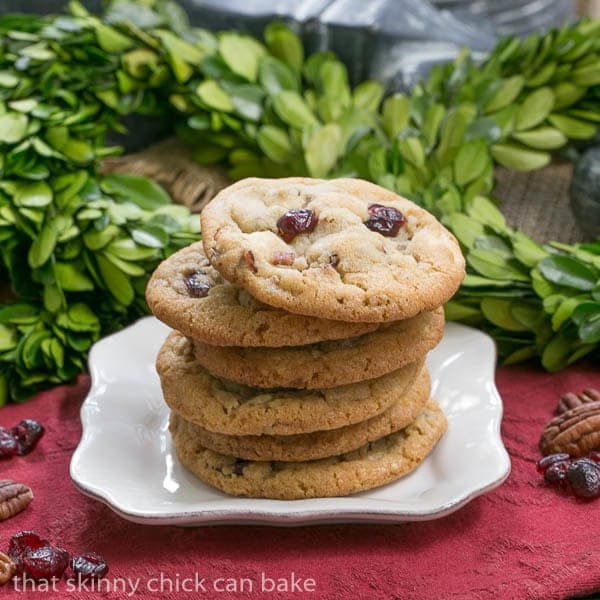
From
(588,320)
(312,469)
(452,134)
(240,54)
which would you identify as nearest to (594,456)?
(588,320)

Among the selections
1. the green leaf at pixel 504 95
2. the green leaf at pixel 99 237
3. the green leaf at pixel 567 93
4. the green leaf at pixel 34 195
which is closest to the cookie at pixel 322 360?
the green leaf at pixel 99 237

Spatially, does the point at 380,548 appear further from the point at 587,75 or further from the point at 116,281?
the point at 587,75

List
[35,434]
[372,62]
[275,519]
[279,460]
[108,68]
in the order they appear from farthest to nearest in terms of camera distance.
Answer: [372,62]
[108,68]
[35,434]
[279,460]
[275,519]

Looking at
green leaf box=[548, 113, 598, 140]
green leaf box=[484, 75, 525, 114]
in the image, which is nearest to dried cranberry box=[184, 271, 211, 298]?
green leaf box=[484, 75, 525, 114]

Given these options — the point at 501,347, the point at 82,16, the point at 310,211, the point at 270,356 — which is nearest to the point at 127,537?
the point at 270,356

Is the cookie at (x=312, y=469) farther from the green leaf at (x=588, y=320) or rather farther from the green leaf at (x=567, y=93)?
the green leaf at (x=567, y=93)

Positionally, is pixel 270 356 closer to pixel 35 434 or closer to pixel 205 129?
pixel 35 434

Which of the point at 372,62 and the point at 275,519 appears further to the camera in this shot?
the point at 372,62
